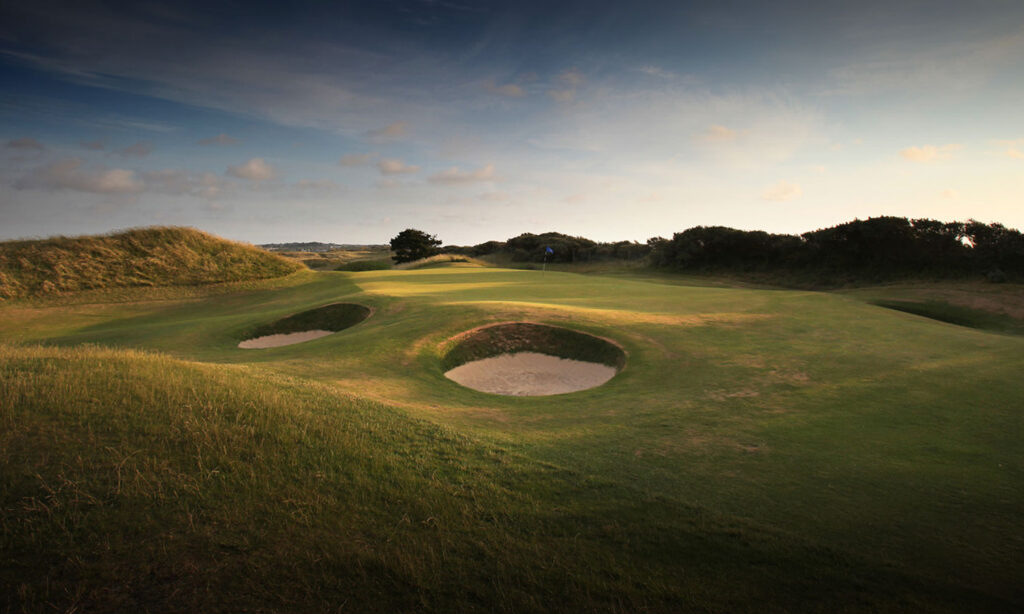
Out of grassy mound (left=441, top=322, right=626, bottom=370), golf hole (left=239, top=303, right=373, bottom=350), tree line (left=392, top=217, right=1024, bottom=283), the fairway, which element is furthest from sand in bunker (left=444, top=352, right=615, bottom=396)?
tree line (left=392, top=217, right=1024, bottom=283)

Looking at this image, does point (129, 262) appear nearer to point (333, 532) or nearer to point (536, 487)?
point (333, 532)

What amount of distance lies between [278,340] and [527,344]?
35.1 feet

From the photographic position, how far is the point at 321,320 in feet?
68.3

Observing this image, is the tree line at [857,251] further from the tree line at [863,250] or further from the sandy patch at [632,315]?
the sandy patch at [632,315]

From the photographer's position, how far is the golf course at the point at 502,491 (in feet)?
12.7

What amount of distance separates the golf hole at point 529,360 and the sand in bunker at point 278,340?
7109mm

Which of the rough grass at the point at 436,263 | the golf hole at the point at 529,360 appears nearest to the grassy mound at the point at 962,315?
the golf hole at the point at 529,360

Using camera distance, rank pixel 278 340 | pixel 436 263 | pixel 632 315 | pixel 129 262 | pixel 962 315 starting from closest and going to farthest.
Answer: pixel 632 315 → pixel 278 340 → pixel 962 315 → pixel 129 262 → pixel 436 263

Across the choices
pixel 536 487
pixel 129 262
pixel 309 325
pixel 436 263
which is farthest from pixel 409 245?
pixel 536 487

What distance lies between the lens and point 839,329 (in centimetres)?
1638

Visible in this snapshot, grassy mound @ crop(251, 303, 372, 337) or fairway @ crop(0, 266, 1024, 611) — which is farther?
grassy mound @ crop(251, 303, 372, 337)

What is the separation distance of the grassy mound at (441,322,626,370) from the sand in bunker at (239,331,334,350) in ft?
A: 22.7

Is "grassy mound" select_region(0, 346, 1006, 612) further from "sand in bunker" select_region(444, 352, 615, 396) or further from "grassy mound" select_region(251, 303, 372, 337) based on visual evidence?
"grassy mound" select_region(251, 303, 372, 337)

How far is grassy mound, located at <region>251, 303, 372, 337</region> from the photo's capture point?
786 inches
